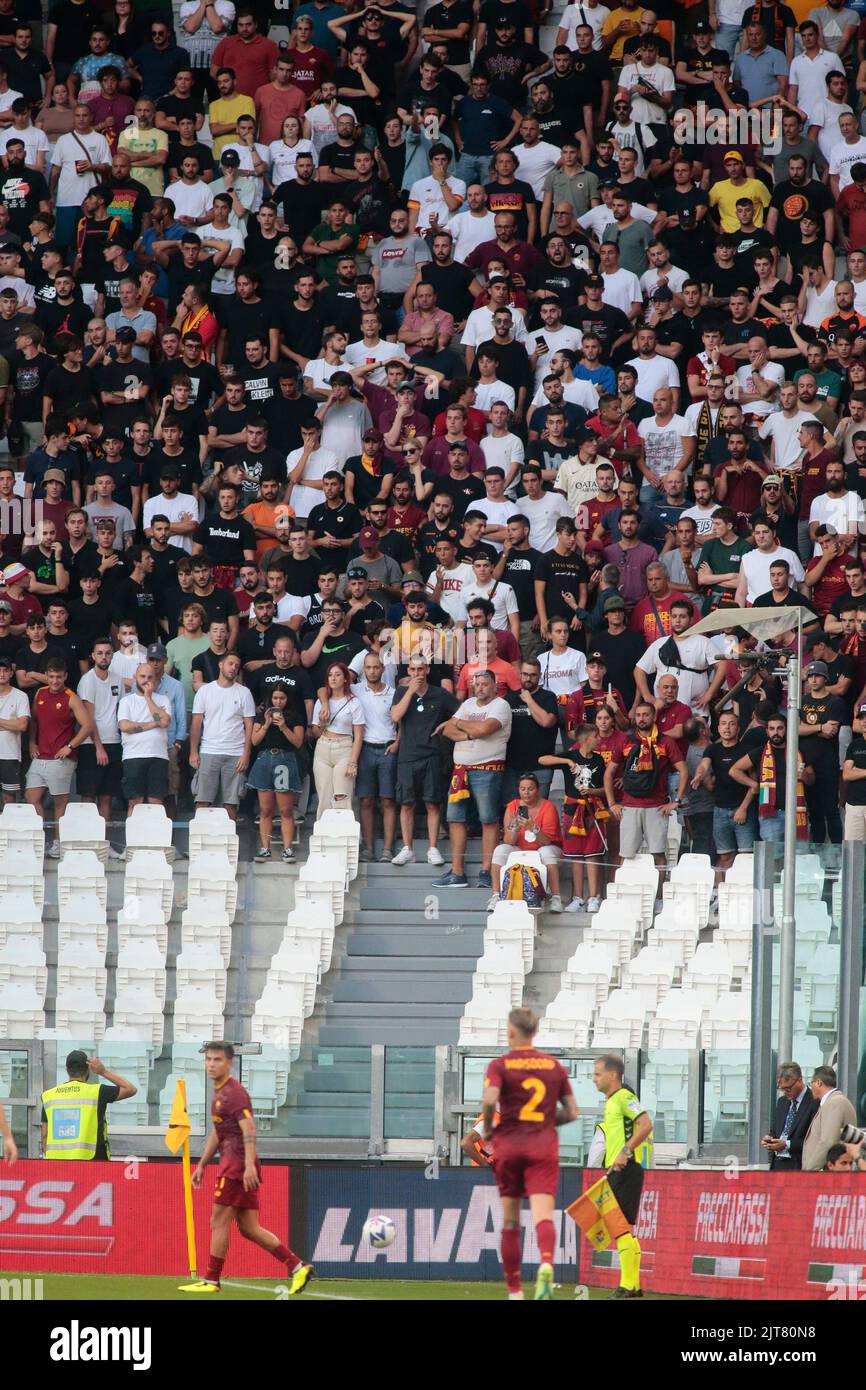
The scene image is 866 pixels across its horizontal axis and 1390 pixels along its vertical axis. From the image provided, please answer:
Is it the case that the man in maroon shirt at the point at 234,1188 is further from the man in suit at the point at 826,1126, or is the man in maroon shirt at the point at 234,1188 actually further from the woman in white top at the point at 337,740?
the woman in white top at the point at 337,740

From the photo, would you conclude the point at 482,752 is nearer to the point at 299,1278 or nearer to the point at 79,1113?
the point at 79,1113

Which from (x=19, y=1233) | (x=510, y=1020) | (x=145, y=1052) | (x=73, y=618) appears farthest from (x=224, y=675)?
(x=510, y=1020)

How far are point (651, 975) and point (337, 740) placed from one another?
3433 mm

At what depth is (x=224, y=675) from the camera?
1967 centimetres

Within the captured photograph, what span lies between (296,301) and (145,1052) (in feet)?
31.1

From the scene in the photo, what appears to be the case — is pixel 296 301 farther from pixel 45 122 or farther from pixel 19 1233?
pixel 19 1233

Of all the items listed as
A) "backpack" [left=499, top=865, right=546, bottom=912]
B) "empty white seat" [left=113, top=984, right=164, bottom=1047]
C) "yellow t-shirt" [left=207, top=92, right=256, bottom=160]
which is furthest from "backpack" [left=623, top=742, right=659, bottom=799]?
"yellow t-shirt" [left=207, top=92, right=256, bottom=160]

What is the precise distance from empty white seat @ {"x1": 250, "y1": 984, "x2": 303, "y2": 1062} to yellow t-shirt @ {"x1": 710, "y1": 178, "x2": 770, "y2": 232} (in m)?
9.69

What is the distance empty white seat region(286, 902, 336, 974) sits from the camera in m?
19.0

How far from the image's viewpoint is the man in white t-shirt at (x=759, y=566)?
785 inches

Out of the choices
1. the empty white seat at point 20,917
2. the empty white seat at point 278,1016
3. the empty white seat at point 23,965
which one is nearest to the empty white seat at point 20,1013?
the empty white seat at point 23,965

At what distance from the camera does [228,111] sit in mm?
25312

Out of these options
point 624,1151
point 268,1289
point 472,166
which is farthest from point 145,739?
point 472,166

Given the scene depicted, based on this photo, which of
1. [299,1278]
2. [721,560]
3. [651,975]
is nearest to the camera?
[299,1278]
